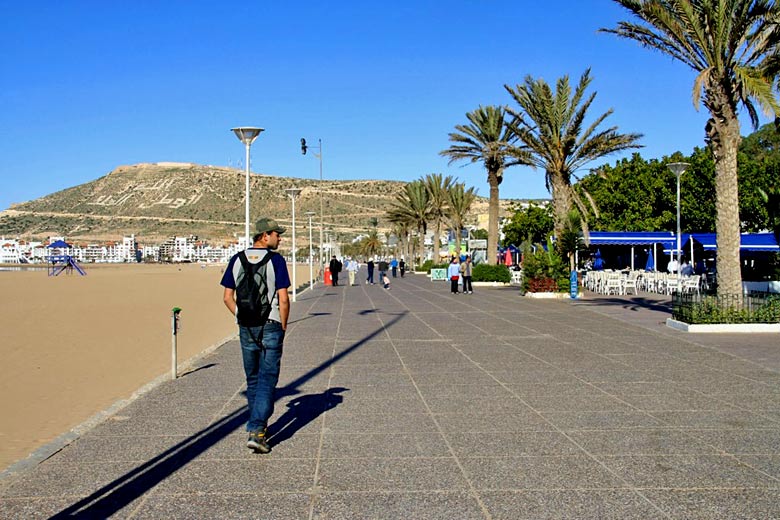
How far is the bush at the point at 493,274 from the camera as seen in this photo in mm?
36531

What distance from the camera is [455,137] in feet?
119

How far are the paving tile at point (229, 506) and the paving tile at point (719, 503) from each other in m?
2.10

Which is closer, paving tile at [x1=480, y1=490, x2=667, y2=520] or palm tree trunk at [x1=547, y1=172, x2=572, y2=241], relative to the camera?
paving tile at [x1=480, y1=490, x2=667, y2=520]

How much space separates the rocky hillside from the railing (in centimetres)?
12410

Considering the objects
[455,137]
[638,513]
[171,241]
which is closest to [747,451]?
[638,513]

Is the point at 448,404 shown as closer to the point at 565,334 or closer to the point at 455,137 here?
the point at 565,334

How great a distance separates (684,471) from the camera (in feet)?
17.3

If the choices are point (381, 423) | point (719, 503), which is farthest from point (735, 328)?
point (719, 503)

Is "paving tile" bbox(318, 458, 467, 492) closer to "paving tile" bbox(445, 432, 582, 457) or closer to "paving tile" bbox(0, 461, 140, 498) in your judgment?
"paving tile" bbox(445, 432, 582, 457)

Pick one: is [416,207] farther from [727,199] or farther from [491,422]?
[491,422]

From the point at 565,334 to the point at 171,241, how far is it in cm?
13861

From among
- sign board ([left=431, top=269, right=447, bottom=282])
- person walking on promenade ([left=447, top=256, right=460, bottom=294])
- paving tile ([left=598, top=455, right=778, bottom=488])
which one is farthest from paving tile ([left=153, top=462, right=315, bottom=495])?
sign board ([left=431, top=269, right=447, bottom=282])

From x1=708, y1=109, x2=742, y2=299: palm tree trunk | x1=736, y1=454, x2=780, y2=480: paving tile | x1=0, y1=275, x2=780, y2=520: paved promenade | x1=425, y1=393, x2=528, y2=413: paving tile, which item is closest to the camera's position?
x1=0, y1=275, x2=780, y2=520: paved promenade

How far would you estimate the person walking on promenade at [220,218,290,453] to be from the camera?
19.5 feet
